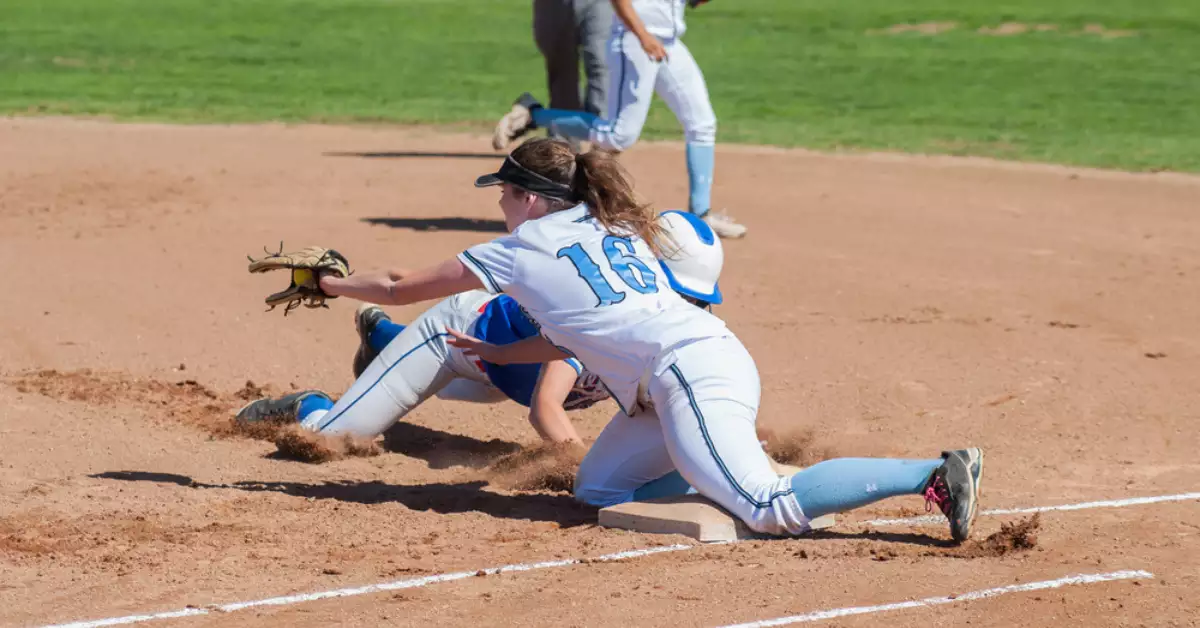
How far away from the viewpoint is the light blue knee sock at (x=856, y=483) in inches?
176

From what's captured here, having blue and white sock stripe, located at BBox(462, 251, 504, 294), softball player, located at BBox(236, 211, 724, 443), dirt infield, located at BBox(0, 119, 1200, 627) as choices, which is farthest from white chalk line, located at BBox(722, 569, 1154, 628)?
softball player, located at BBox(236, 211, 724, 443)

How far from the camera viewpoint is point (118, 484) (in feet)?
17.3

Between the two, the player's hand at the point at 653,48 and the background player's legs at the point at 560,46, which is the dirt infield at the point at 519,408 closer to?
the background player's legs at the point at 560,46

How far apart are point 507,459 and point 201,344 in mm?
2242

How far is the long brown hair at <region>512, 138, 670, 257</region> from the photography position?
192 inches

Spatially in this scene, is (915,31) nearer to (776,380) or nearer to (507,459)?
(776,380)

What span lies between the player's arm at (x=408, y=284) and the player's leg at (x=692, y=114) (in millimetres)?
4399

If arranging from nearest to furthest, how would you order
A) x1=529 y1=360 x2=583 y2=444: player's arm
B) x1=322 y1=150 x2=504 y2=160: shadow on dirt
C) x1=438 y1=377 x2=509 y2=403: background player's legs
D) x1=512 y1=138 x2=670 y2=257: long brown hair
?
x1=512 y1=138 x2=670 y2=257: long brown hair, x1=529 y1=360 x2=583 y2=444: player's arm, x1=438 y1=377 x2=509 y2=403: background player's legs, x1=322 y1=150 x2=504 y2=160: shadow on dirt

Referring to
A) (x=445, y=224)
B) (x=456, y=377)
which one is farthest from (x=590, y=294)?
(x=445, y=224)

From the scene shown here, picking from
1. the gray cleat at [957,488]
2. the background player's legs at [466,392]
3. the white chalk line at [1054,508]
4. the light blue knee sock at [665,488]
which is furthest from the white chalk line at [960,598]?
the background player's legs at [466,392]

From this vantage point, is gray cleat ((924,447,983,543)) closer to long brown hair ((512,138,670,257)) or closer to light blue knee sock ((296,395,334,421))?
long brown hair ((512,138,670,257))

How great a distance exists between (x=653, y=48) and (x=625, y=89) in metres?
0.35

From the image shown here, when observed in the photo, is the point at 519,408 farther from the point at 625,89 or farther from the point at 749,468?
the point at 625,89

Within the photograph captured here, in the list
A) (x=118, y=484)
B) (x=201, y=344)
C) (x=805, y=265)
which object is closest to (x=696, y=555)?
(x=118, y=484)
